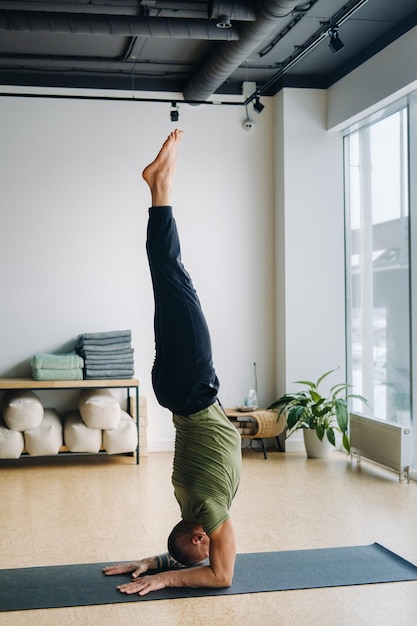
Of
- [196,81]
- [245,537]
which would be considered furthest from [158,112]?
[245,537]

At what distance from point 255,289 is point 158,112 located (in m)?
1.73

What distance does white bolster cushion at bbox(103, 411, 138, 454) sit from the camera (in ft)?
20.1

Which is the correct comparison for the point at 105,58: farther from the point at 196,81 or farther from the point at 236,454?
the point at 236,454

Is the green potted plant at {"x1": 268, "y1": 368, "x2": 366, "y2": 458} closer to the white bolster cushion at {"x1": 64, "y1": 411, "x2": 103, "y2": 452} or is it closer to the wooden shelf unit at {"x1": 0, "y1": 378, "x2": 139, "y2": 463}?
the wooden shelf unit at {"x1": 0, "y1": 378, "x2": 139, "y2": 463}

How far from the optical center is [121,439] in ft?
20.1

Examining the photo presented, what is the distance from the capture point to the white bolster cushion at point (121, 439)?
6.12 m

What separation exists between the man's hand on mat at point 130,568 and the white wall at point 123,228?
10.5 ft

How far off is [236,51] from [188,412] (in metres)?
3.07

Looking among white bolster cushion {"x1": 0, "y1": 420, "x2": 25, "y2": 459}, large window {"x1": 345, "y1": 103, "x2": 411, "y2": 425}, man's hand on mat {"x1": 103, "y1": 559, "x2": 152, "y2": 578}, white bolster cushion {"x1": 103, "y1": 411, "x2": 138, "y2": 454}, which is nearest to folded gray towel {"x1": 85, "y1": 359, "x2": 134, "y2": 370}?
white bolster cushion {"x1": 103, "y1": 411, "x2": 138, "y2": 454}

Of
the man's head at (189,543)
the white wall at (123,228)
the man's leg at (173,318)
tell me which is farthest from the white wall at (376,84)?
the man's head at (189,543)

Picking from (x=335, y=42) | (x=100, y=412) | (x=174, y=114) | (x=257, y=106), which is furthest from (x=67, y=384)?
(x=335, y=42)

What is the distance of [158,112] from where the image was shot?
22.4 feet

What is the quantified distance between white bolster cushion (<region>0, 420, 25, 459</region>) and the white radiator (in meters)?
2.53

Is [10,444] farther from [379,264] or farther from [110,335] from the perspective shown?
[379,264]
